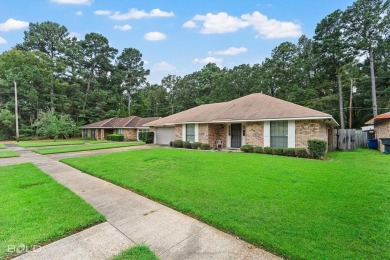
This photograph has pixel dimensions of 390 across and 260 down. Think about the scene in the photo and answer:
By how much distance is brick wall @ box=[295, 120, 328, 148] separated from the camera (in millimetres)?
11391

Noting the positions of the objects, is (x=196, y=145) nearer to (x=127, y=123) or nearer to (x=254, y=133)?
(x=254, y=133)

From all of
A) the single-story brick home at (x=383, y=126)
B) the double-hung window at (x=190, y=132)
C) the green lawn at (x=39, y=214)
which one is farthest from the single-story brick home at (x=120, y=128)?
the single-story brick home at (x=383, y=126)

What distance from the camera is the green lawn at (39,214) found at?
309cm

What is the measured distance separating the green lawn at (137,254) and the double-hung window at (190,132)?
14332mm

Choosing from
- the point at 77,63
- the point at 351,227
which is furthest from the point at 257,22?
the point at 77,63

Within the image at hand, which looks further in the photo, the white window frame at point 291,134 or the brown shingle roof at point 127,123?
the brown shingle roof at point 127,123

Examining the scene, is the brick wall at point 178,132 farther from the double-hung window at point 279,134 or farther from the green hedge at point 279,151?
the double-hung window at point 279,134

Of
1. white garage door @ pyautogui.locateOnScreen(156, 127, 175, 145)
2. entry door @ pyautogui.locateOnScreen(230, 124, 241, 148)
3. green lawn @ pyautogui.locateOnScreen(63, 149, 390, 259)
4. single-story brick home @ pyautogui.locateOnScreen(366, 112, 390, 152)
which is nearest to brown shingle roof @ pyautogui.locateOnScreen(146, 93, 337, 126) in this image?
entry door @ pyautogui.locateOnScreen(230, 124, 241, 148)

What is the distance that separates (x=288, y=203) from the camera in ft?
13.7

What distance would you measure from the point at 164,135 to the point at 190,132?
4913 mm

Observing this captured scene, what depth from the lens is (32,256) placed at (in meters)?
2.68

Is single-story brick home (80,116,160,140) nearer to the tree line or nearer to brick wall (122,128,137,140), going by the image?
brick wall (122,128,137,140)

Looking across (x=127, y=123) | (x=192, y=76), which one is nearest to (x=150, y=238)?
(x=127, y=123)

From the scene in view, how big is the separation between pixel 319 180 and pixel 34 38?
50446 mm
